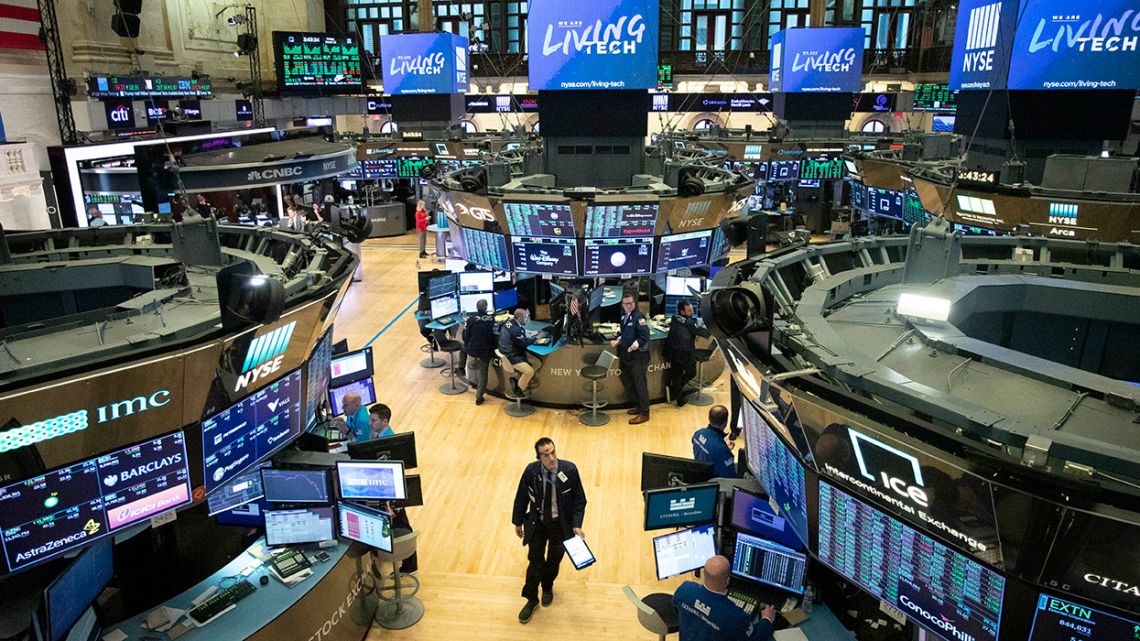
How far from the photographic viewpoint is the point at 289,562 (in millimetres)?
5531

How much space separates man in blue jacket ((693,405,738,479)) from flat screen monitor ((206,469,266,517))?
378 cm

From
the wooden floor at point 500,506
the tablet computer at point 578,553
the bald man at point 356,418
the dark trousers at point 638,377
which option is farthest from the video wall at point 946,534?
the dark trousers at point 638,377

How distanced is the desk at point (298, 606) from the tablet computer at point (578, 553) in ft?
5.53

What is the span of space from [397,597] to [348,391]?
9.43 ft

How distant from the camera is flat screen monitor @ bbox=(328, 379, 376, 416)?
824 cm

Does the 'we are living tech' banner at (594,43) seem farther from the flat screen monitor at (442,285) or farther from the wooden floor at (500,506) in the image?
the wooden floor at (500,506)

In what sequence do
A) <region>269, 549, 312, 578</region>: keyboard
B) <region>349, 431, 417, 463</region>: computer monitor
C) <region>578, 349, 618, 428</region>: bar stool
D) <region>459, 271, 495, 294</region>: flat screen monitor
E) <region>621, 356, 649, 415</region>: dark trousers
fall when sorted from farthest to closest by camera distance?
<region>459, 271, 495, 294</region>: flat screen monitor, <region>621, 356, 649, 415</region>: dark trousers, <region>578, 349, 618, 428</region>: bar stool, <region>349, 431, 417, 463</region>: computer monitor, <region>269, 549, 312, 578</region>: keyboard

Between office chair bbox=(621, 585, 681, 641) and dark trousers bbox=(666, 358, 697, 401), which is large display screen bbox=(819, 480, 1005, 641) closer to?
office chair bbox=(621, 585, 681, 641)

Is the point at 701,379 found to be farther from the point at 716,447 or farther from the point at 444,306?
the point at 716,447

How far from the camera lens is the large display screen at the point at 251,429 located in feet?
15.6

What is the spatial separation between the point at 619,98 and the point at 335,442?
24.9 ft

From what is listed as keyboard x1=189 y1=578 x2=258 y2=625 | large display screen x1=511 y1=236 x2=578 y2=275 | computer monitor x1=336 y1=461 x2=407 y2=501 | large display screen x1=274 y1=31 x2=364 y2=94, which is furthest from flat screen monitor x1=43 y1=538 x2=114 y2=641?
large display screen x1=274 y1=31 x2=364 y2=94

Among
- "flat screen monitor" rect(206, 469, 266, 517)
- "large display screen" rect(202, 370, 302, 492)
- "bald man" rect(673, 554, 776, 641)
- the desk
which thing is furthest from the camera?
"flat screen monitor" rect(206, 469, 266, 517)

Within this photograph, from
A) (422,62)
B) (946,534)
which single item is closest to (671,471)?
(946,534)
